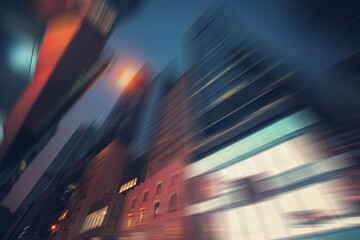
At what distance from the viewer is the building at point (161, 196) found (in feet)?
45.6

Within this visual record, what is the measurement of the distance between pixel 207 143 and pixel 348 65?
933cm

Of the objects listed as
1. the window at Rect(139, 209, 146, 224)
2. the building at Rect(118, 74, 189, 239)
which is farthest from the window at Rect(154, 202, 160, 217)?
the window at Rect(139, 209, 146, 224)

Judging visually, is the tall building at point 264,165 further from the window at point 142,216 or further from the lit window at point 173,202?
the window at point 142,216

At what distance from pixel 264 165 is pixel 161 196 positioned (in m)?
10.8

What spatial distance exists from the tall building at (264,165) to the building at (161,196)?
2.38 m

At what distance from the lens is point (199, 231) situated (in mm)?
9852

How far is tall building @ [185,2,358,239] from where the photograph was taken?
689 centimetres

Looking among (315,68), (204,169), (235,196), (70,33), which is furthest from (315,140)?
(70,33)

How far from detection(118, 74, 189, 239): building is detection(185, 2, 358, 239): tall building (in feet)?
7.82

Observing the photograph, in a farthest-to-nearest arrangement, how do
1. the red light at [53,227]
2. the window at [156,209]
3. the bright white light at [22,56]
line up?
1. the red light at [53,227]
2. the window at [156,209]
3. the bright white light at [22,56]

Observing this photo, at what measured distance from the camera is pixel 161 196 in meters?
17.2

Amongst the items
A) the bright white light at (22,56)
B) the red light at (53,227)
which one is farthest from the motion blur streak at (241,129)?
the red light at (53,227)

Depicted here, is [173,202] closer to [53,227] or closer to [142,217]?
[142,217]

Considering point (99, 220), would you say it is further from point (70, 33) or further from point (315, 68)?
point (315, 68)
